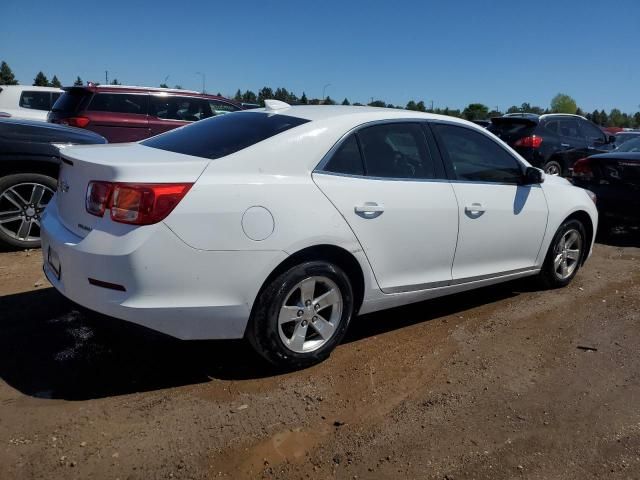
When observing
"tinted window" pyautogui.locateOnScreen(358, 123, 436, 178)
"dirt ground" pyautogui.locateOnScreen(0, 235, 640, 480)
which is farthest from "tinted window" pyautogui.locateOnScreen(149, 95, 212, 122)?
"tinted window" pyautogui.locateOnScreen(358, 123, 436, 178)

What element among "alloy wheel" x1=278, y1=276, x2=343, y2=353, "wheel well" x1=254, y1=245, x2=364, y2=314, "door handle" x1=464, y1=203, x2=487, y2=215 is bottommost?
"alloy wheel" x1=278, y1=276, x2=343, y2=353

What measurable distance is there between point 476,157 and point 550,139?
27.3ft

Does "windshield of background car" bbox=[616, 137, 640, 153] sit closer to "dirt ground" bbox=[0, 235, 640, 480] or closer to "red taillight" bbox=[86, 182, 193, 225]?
"dirt ground" bbox=[0, 235, 640, 480]

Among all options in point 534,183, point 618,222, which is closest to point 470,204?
point 534,183

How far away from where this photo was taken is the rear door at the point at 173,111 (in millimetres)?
10070

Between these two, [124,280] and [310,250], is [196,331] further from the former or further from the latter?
[310,250]

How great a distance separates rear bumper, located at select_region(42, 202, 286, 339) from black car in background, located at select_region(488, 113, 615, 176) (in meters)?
9.85

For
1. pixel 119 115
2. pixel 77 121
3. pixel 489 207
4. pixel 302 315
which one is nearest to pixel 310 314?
pixel 302 315

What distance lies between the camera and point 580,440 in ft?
9.72

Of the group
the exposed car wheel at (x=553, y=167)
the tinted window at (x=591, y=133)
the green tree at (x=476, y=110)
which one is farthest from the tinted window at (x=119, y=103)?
the green tree at (x=476, y=110)

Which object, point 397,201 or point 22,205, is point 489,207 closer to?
point 397,201

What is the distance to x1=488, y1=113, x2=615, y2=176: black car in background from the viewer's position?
11750 millimetres

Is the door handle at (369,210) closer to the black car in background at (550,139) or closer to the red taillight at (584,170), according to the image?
the red taillight at (584,170)

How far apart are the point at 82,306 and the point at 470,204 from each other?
266 centimetres
